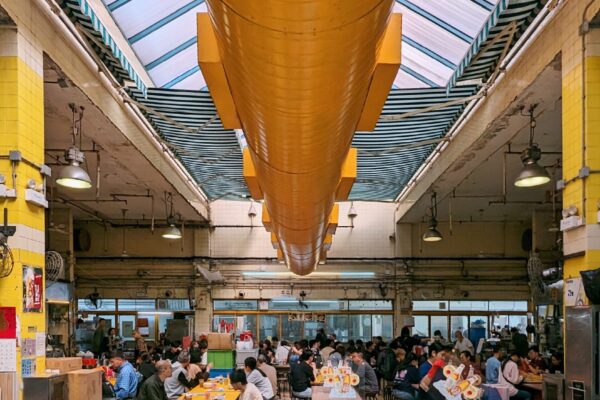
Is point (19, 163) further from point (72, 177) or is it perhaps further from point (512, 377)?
point (512, 377)

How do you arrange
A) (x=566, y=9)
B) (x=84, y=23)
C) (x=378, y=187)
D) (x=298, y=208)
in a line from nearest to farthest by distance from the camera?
1. (x=298, y=208)
2. (x=566, y=9)
3. (x=84, y=23)
4. (x=378, y=187)

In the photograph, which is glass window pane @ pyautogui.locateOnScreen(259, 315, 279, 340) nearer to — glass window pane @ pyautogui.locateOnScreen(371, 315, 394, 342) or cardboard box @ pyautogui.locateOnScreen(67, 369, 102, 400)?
glass window pane @ pyautogui.locateOnScreen(371, 315, 394, 342)

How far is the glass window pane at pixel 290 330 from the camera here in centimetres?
2306

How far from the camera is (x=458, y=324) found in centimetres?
2286

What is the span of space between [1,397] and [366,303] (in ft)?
58.6

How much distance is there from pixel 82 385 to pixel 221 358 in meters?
10.0

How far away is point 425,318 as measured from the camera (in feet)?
75.1

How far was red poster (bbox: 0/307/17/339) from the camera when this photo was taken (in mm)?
5963

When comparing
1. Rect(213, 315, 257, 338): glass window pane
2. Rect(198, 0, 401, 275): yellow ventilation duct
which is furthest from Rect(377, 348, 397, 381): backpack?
Rect(198, 0, 401, 275): yellow ventilation duct

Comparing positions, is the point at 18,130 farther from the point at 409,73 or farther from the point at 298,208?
the point at 409,73

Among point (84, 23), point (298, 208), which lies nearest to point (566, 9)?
point (298, 208)

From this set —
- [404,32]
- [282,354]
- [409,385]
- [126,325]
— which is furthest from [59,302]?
[404,32]

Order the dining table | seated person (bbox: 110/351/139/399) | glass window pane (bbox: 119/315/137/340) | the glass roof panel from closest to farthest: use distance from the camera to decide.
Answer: the glass roof panel → the dining table → seated person (bbox: 110/351/139/399) → glass window pane (bbox: 119/315/137/340)

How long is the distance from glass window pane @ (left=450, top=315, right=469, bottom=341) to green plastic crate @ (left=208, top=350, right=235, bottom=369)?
29.3 feet
